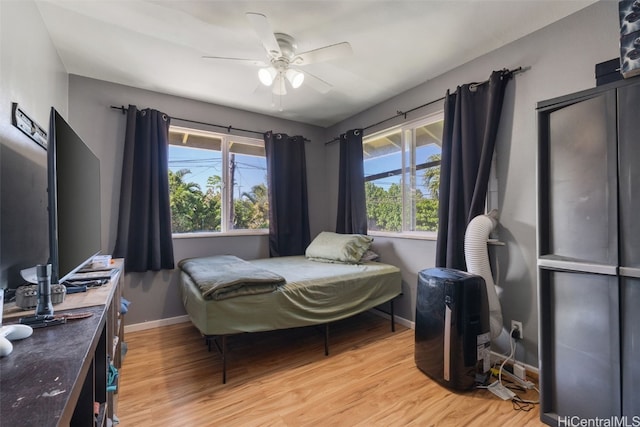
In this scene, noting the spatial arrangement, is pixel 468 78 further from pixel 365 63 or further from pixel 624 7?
pixel 624 7

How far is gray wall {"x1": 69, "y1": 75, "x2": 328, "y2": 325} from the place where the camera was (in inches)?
104

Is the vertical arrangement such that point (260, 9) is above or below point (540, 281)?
above

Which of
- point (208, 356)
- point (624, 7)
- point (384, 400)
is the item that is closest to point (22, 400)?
point (384, 400)

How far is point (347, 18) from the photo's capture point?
1870 millimetres

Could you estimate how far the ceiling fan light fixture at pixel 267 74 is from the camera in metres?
2.02

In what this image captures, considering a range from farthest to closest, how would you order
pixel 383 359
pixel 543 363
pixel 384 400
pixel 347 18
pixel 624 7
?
pixel 383 359, pixel 347 18, pixel 384 400, pixel 543 363, pixel 624 7

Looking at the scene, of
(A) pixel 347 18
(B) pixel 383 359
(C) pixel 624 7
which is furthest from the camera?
(B) pixel 383 359

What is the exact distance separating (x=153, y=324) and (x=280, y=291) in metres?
1.69

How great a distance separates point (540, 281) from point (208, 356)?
241 centimetres

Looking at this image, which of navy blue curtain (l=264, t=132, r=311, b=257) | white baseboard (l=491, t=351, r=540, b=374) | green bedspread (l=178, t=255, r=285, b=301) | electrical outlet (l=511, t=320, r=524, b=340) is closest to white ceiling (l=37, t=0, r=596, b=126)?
navy blue curtain (l=264, t=132, r=311, b=257)

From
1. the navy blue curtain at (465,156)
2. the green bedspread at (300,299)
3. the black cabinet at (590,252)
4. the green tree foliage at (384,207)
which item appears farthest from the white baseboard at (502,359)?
the green tree foliage at (384,207)

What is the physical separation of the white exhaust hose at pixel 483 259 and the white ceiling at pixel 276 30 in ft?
4.50

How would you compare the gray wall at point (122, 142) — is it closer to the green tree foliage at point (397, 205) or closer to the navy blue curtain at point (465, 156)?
the green tree foliage at point (397, 205)

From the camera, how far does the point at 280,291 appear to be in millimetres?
2133
